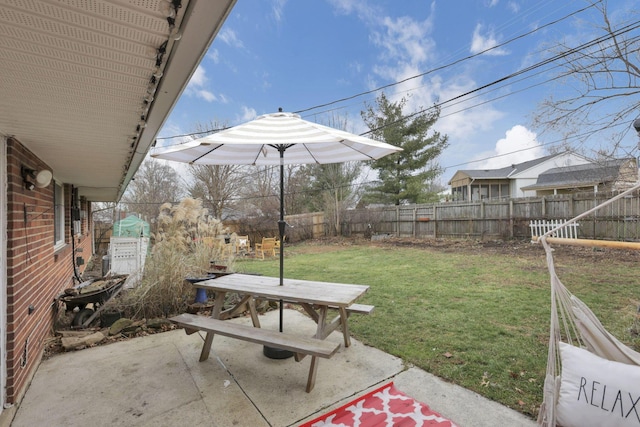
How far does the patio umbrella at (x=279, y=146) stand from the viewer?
2545 millimetres

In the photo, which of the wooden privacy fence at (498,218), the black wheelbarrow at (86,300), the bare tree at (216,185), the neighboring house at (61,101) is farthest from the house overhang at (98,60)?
the bare tree at (216,185)

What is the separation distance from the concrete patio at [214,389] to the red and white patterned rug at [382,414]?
0.09 metres

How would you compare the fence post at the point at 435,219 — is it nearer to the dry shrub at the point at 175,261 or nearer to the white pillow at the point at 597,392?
the dry shrub at the point at 175,261

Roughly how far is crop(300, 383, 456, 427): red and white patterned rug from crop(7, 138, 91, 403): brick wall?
7.56ft

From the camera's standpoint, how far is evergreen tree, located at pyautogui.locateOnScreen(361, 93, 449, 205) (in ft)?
53.0

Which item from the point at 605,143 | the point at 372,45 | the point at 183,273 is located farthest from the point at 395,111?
the point at 183,273

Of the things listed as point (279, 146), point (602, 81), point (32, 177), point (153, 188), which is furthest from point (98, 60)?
point (153, 188)

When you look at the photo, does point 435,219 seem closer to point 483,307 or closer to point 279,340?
point 483,307

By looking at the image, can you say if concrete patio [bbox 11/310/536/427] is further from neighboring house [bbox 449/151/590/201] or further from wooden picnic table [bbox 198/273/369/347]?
neighboring house [bbox 449/151/590/201]

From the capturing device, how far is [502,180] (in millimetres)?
22000

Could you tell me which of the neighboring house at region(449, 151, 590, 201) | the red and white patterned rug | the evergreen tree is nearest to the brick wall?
the red and white patterned rug

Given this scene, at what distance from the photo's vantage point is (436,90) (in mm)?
14633

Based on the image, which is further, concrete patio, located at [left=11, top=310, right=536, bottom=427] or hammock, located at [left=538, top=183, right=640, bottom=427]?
concrete patio, located at [left=11, top=310, right=536, bottom=427]

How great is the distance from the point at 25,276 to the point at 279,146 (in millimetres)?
2563
